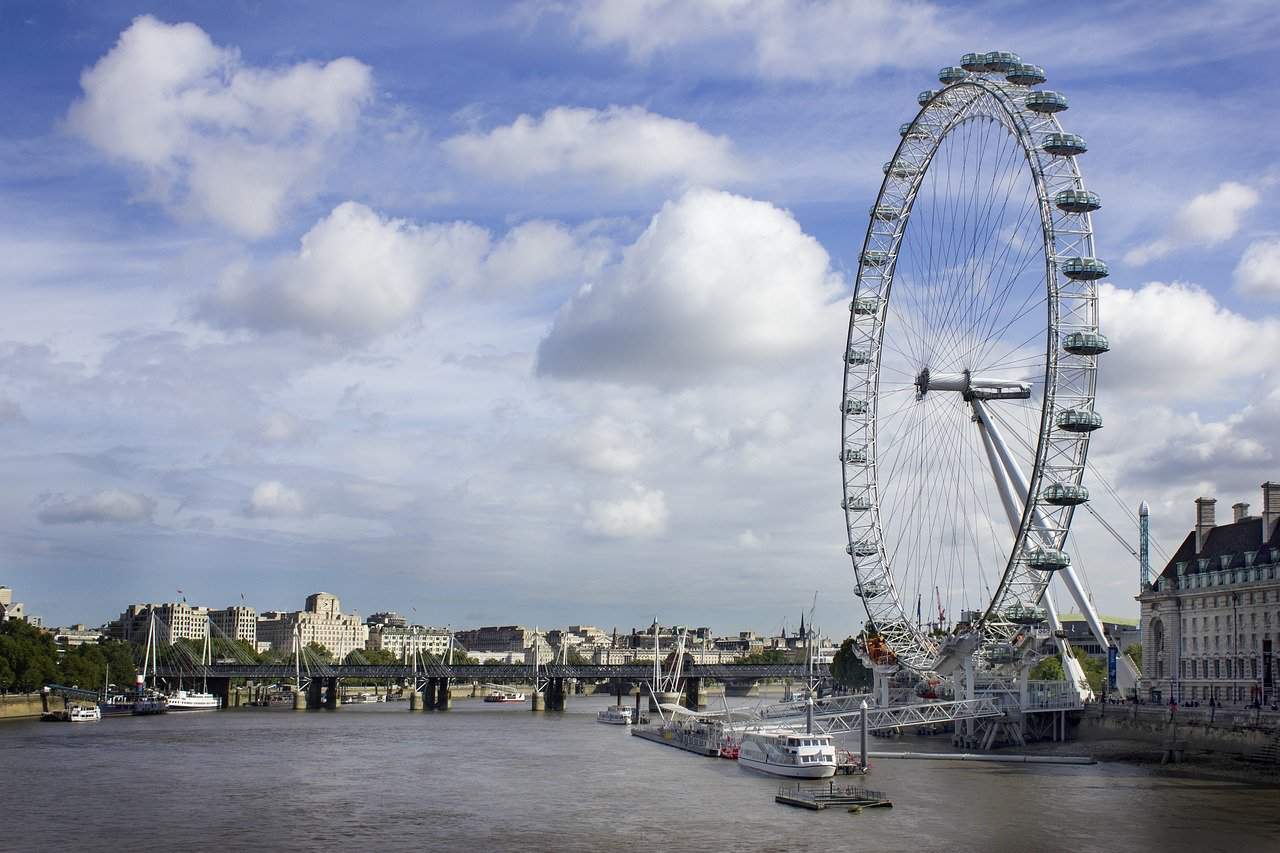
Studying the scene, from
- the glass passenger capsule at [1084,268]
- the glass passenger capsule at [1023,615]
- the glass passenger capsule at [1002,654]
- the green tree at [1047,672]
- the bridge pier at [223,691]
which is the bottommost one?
the bridge pier at [223,691]

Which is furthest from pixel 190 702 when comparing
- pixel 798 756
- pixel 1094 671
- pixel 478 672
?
pixel 798 756

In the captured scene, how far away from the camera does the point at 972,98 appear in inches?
3105

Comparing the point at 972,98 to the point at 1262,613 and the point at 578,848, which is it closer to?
the point at 1262,613

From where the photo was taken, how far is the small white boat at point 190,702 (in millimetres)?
163000

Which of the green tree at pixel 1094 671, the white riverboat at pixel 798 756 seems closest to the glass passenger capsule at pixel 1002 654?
the white riverboat at pixel 798 756

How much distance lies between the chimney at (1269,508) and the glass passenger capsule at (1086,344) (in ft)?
70.3

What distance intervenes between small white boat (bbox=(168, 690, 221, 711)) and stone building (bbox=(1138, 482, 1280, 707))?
110 m

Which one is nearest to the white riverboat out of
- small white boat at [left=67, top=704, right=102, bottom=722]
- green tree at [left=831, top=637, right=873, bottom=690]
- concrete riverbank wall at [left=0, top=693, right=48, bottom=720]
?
small white boat at [left=67, top=704, right=102, bottom=722]

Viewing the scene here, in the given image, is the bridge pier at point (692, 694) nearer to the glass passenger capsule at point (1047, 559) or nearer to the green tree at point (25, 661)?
the green tree at point (25, 661)

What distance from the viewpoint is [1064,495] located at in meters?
71.6

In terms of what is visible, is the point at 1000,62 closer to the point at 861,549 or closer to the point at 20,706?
the point at 861,549

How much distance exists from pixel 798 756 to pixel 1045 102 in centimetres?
3513

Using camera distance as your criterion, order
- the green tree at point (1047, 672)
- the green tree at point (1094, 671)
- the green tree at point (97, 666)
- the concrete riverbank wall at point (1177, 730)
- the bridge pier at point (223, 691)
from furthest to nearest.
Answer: the bridge pier at point (223, 691) → the green tree at point (97, 666) → the green tree at point (1094, 671) → the green tree at point (1047, 672) → the concrete riverbank wall at point (1177, 730)

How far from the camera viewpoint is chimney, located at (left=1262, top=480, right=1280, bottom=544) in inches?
3337
